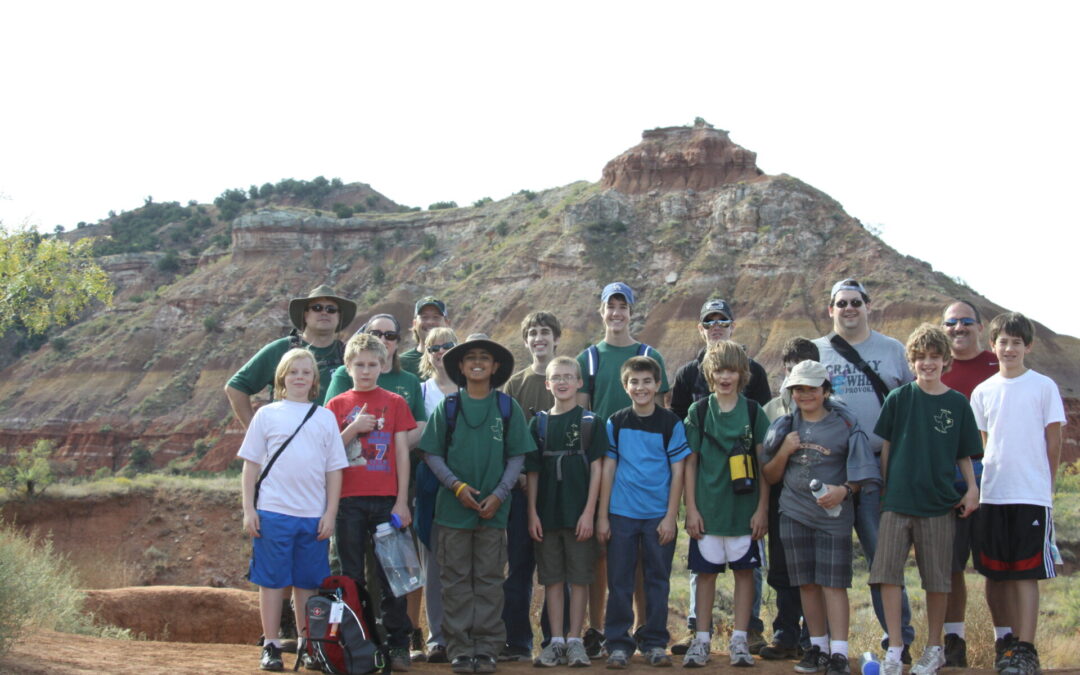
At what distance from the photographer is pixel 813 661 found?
19.1 ft

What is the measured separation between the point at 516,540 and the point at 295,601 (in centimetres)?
160

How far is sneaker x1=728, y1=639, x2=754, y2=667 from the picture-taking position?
6.03m

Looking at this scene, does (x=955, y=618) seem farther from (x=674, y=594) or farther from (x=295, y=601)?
(x=674, y=594)

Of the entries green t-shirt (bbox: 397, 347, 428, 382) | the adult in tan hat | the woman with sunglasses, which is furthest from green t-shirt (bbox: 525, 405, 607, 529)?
green t-shirt (bbox: 397, 347, 428, 382)

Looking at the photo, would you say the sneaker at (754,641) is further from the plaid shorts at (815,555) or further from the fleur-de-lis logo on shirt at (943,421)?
the fleur-de-lis logo on shirt at (943,421)

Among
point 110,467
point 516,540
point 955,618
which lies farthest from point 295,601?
point 110,467

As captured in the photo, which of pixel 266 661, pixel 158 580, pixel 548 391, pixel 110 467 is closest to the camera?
pixel 266 661

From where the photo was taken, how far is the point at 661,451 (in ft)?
20.9

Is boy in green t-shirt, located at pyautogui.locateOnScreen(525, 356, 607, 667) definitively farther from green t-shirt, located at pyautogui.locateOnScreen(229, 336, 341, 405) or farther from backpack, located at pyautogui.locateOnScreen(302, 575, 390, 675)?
green t-shirt, located at pyautogui.locateOnScreen(229, 336, 341, 405)

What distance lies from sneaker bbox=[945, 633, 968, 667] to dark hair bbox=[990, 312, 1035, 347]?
2.01 m

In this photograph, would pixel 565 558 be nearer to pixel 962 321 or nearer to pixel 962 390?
pixel 962 390

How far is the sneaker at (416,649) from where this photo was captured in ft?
20.8

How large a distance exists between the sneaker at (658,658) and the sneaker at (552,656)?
571 millimetres

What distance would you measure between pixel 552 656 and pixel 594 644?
637mm
